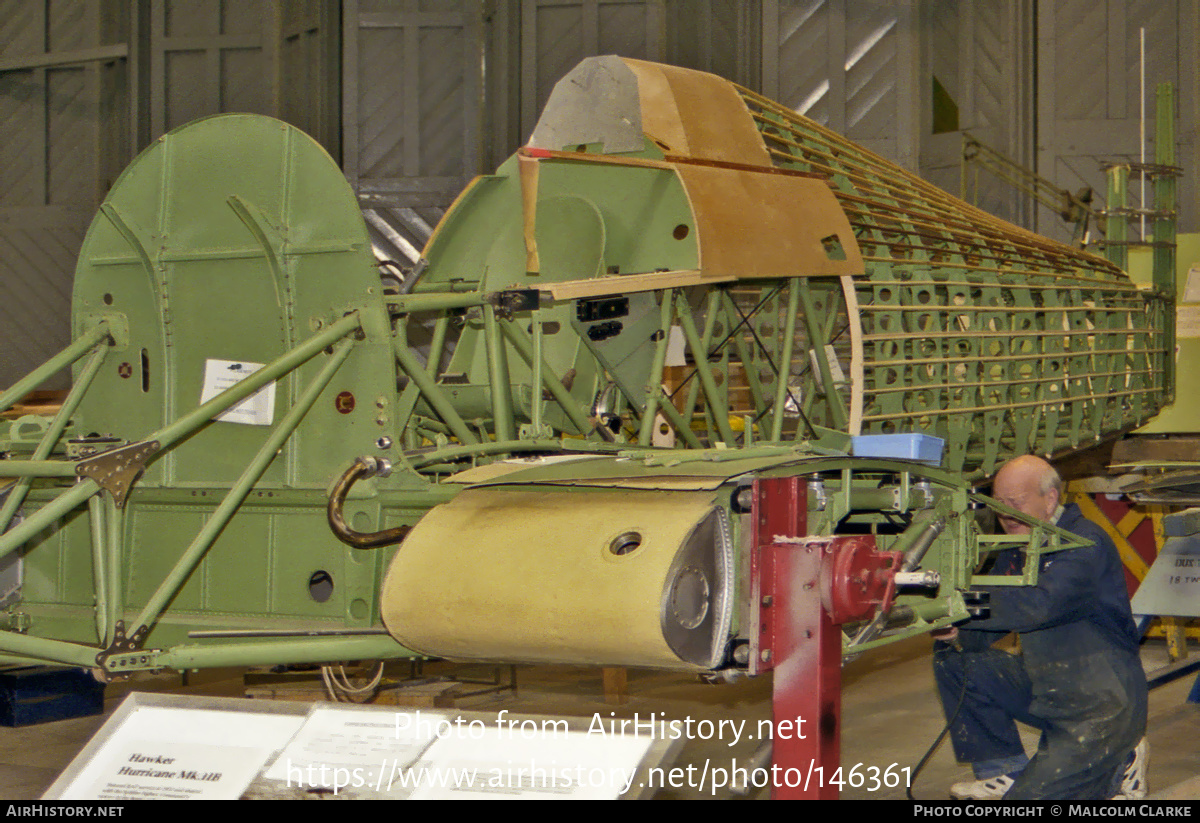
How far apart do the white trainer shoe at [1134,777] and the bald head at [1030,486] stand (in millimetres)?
1126

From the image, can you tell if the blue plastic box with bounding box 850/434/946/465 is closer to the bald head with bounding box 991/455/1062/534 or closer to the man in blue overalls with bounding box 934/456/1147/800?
the man in blue overalls with bounding box 934/456/1147/800

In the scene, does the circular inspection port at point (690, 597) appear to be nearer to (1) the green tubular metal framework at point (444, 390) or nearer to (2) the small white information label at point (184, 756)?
(1) the green tubular metal framework at point (444, 390)

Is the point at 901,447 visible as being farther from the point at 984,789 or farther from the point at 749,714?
the point at 749,714

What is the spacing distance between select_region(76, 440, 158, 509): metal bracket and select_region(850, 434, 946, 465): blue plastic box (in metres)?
2.42

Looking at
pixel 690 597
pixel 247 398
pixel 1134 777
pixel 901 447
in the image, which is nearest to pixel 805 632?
pixel 690 597

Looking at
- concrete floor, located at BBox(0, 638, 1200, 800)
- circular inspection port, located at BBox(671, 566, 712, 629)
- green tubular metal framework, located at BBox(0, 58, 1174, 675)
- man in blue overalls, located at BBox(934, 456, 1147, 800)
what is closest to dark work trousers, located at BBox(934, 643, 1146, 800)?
man in blue overalls, located at BBox(934, 456, 1147, 800)

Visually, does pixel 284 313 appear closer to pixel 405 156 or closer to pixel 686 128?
pixel 686 128

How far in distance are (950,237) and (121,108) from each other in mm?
12474

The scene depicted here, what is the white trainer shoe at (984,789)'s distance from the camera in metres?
5.89

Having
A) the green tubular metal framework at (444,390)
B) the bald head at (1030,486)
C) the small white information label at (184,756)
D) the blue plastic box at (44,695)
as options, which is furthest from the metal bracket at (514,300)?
the blue plastic box at (44,695)

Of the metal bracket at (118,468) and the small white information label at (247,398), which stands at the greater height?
the small white information label at (247,398)

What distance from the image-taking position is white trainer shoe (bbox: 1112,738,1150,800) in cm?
557

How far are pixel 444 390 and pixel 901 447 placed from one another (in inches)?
112

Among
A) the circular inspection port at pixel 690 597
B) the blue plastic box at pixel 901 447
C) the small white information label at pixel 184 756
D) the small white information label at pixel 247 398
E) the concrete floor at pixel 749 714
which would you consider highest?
the small white information label at pixel 247 398
